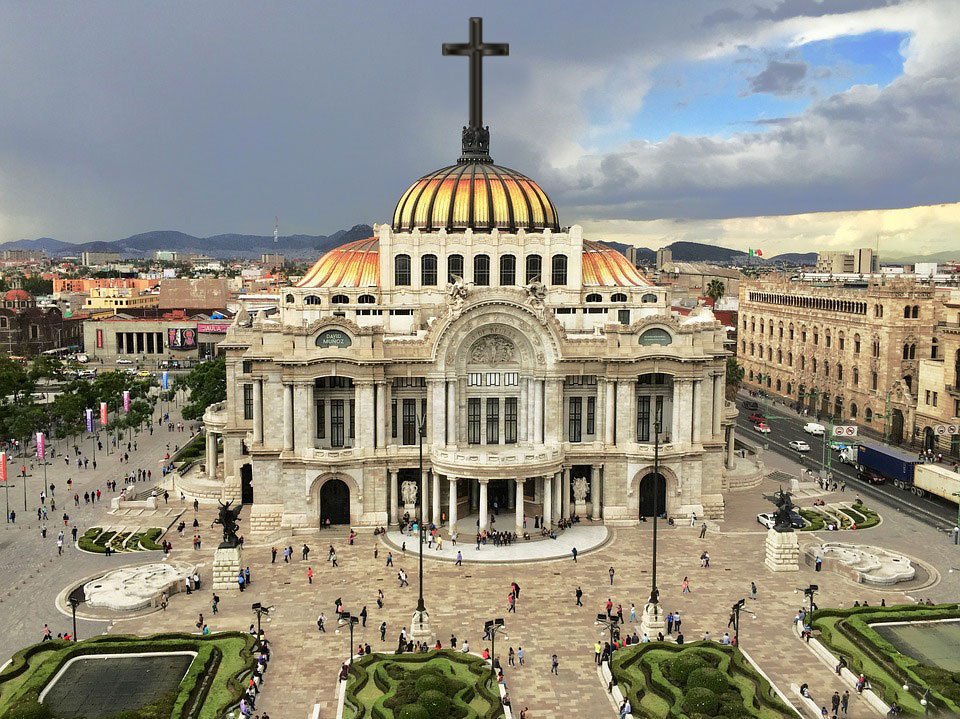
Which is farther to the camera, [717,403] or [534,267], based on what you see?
[534,267]

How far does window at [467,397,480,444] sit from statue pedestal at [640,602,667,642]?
24506 millimetres

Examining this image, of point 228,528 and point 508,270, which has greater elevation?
point 508,270

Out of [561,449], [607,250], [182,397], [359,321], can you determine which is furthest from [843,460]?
[182,397]

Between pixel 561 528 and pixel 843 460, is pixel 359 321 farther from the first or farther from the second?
pixel 843 460

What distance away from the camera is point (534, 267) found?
80.0 meters

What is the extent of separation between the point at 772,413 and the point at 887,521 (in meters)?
49.6

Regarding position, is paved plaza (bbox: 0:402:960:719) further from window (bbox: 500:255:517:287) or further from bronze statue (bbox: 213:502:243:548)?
window (bbox: 500:255:517:287)

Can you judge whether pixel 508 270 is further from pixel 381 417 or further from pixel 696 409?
pixel 696 409

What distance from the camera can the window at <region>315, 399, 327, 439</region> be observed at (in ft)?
230

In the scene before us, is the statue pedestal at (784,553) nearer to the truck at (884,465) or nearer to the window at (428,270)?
the truck at (884,465)

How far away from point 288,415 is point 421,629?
80.6 feet

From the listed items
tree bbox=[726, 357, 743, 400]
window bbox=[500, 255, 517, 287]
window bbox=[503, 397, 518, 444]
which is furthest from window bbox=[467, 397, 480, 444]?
tree bbox=[726, 357, 743, 400]

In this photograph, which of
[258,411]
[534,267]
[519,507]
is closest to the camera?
[519,507]

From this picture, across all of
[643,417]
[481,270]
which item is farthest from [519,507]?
[481,270]
